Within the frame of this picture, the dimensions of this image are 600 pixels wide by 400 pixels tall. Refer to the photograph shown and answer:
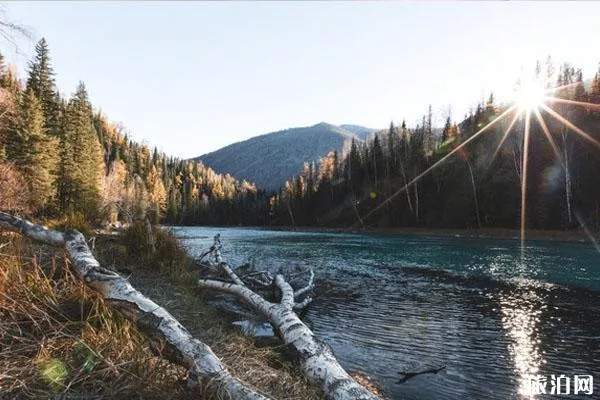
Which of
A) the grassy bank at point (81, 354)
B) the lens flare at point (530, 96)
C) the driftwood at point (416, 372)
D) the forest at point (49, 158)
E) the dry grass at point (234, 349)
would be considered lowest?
the driftwood at point (416, 372)

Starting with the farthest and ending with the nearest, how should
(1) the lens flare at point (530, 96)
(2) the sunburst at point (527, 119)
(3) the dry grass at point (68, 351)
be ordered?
1. (1) the lens flare at point (530, 96)
2. (2) the sunburst at point (527, 119)
3. (3) the dry grass at point (68, 351)

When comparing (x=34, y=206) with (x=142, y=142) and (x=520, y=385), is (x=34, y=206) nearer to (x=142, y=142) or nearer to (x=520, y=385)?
(x=520, y=385)

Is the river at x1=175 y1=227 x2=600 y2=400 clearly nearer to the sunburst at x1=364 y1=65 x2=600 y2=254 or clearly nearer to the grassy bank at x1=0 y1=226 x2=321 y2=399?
the grassy bank at x1=0 y1=226 x2=321 y2=399

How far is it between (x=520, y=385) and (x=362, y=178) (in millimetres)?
78978

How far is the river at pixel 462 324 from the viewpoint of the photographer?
284 inches

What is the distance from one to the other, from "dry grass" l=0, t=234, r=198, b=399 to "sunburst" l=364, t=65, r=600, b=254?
4253 cm

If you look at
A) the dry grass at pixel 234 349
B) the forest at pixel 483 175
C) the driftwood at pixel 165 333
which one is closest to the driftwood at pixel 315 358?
the dry grass at pixel 234 349

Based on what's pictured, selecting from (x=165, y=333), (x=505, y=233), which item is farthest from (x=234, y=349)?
(x=505, y=233)

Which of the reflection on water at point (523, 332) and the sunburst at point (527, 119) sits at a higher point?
the sunburst at point (527, 119)

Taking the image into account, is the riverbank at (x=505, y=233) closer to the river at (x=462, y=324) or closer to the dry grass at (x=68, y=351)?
the river at (x=462, y=324)

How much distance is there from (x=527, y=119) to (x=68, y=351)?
59035 millimetres

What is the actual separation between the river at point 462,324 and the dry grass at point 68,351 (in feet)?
13.8

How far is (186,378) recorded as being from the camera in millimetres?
3637

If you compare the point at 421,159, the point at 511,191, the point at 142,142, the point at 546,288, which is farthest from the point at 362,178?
the point at 142,142
